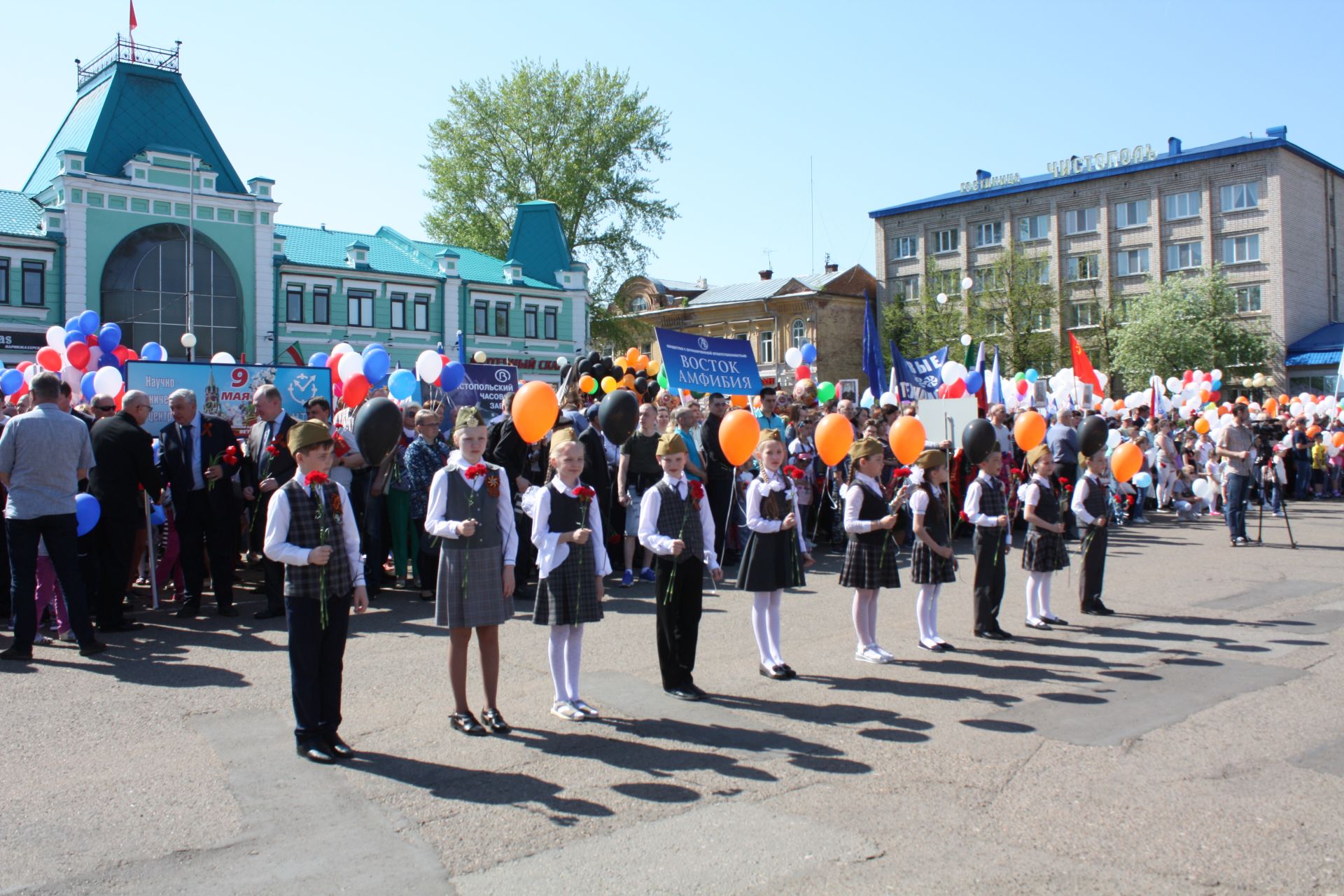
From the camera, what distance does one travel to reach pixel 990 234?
202ft

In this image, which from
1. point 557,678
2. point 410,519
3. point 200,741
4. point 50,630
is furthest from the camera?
point 410,519

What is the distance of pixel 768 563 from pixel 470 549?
7.41 feet

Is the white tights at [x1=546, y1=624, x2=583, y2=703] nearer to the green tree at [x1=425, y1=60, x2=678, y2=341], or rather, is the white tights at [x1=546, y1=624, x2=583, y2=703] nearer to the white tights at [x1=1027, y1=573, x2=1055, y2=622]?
the white tights at [x1=1027, y1=573, x2=1055, y2=622]

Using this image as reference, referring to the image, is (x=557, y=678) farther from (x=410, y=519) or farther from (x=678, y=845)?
(x=410, y=519)

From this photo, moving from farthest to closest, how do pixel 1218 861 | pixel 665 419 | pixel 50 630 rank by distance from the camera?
1. pixel 665 419
2. pixel 50 630
3. pixel 1218 861

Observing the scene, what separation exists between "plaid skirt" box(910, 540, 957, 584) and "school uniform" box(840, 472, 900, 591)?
0.35m

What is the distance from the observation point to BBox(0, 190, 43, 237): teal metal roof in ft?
109

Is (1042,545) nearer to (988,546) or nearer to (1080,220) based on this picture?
(988,546)

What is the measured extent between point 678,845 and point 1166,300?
50495 mm

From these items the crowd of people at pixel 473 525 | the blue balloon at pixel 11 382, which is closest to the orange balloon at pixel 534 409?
the crowd of people at pixel 473 525

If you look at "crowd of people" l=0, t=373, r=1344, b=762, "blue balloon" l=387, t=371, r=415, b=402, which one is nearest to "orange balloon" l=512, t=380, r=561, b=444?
"crowd of people" l=0, t=373, r=1344, b=762

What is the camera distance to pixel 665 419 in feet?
43.3

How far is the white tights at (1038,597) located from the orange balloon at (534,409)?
4.54 metres

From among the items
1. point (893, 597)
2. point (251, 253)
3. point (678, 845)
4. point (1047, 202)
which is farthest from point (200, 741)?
point (1047, 202)
